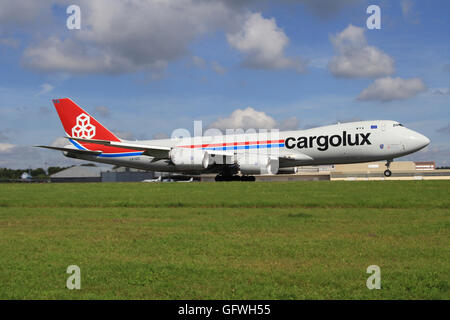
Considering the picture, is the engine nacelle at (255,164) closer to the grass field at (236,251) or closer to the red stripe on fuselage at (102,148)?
the red stripe on fuselage at (102,148)

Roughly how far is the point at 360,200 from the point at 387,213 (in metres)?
2.56

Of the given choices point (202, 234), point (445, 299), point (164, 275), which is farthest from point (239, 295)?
point (202, 234)

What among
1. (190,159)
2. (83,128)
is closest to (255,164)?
(190,159)

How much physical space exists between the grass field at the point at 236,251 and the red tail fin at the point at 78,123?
28.4 meters

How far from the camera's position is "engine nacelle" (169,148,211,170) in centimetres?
3547

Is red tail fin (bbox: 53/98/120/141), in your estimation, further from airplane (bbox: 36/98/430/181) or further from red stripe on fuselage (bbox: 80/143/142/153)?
airplane (bbox: 36/98/430/181)

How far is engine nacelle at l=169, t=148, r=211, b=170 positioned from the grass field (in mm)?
19050

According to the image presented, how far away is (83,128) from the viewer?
4384 centimetres

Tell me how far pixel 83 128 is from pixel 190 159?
14.5m

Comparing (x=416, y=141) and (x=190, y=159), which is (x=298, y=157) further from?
(x=416, y=141)
